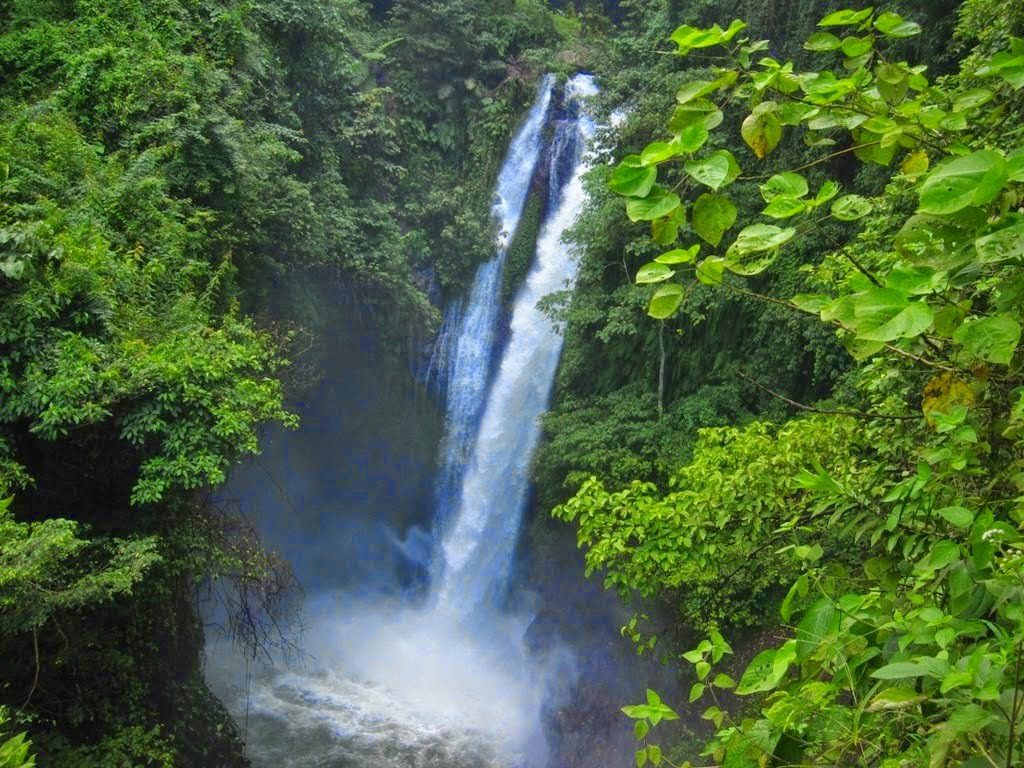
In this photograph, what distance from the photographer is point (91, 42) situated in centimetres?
838

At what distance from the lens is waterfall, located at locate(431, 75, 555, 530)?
47.7 ft

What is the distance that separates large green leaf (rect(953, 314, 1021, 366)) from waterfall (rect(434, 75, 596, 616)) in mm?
11756

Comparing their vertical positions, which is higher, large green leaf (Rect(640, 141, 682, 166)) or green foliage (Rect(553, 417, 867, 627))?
large green leaf (Rect(640, 141, 682, 166))

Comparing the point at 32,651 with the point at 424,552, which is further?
the point at 424,552

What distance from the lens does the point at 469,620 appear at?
13.6 metres

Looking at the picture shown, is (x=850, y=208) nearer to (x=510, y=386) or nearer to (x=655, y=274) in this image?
(x=655, y=274)

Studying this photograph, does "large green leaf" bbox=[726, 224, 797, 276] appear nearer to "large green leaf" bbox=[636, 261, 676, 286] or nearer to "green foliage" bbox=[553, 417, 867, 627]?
"large green leaf" bbox=[636, 261, 676, 286]

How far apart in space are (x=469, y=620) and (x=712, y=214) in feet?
43.3

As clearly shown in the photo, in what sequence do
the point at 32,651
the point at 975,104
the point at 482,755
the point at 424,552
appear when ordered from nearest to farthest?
the point at 975,104, the point at 32,651, the point at 482,755, the point at 424,552

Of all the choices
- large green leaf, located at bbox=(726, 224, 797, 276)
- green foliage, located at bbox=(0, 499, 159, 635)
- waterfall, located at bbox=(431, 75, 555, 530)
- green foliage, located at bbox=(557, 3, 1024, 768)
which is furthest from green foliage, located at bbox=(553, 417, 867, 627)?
waterfall, located at bbox=(431, 75, 555, 530)

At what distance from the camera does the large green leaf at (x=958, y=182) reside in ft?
3.59

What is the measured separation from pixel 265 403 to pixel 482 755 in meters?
6.85

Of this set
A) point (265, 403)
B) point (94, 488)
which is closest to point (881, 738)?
point (265, 403)

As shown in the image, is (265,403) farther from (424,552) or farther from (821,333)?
(424,552)
